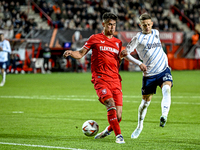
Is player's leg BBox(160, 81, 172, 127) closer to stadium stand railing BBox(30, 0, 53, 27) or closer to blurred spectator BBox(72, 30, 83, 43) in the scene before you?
blurred spectator BBox(72, 30, 83, 43)

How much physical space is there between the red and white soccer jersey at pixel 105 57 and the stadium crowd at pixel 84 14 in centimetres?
2788

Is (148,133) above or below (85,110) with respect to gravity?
above

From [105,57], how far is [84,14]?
31207mm

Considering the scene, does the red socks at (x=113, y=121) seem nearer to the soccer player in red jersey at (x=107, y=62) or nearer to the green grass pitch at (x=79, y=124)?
the soccer player in red jersey at (x=107, y=62)

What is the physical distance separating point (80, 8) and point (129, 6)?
272 inches

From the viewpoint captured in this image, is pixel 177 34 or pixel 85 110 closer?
pixel 85 110

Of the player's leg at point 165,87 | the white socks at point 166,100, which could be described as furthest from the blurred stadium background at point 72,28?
the white socks at point 166,100

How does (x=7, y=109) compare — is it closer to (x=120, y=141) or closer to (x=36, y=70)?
(x=120, y=141)

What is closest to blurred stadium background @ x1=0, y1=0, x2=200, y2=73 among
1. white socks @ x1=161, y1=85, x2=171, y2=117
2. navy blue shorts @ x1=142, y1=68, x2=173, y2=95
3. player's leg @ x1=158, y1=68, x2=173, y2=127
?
navy blue shorts @ x1=142, y1=68, x2=173, y2=95

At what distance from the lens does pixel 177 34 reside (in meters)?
38.6

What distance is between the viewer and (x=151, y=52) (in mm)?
7641

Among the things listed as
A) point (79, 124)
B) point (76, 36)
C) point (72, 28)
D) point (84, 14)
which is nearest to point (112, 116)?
point (79, 124)

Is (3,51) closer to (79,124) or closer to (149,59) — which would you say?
(79,124)

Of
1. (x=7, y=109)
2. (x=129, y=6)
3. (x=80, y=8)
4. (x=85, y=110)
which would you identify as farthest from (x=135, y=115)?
(x=129, y=6)
